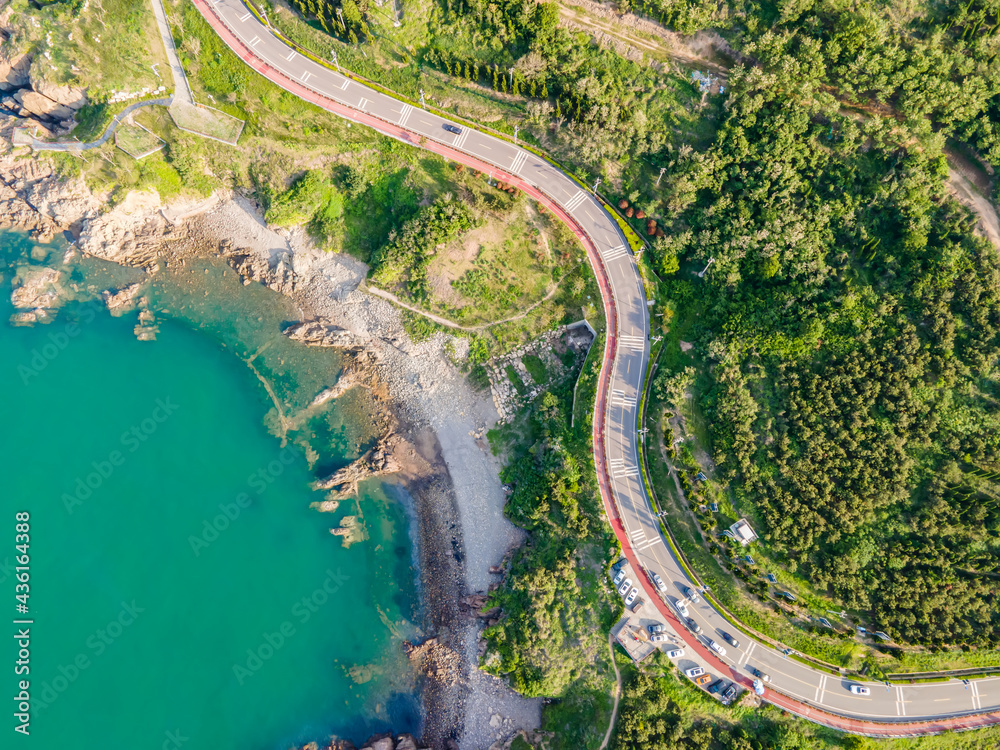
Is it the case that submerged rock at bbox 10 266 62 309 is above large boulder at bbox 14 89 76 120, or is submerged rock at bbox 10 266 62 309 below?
below

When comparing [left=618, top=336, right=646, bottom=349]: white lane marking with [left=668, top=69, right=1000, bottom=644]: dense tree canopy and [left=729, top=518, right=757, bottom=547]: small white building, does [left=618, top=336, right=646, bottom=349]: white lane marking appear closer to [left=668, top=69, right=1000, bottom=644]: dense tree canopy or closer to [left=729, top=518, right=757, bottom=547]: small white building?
[left=668, top=69, right=1000, bottom=644]: dense tree canopy

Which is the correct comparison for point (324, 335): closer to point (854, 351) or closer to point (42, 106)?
point (42, 106)

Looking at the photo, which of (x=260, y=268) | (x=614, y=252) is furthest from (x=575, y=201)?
(x=260, y=268)

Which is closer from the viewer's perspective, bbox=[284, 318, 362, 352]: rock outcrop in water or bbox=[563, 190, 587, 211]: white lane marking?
bbox=[563, 190, 587, 211]: white lane marking

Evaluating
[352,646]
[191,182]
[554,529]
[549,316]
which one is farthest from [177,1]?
[352,646]

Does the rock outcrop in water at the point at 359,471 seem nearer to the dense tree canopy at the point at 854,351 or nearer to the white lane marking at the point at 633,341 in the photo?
the white lane marking at the point at 633,341

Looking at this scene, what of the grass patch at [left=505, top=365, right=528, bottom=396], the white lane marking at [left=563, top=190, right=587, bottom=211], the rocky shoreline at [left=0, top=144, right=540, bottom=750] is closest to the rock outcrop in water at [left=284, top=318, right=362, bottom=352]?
the rocky shoreline at [left=0, top=144, right=540, bottom=750]

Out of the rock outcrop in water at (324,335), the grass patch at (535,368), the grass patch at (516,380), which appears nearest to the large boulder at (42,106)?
the rock outcrop in water at (324,335)
